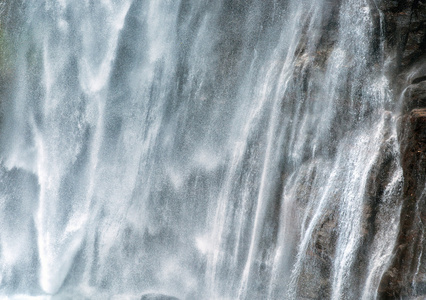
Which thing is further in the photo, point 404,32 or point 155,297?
point 155,297

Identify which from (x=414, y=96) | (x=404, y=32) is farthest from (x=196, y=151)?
(x=404, y=32)

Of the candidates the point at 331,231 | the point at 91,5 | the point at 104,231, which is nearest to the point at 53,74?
the point at 91,5

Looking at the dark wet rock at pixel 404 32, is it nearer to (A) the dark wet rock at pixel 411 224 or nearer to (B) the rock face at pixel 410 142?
(B) the rock face at pixel 410 142

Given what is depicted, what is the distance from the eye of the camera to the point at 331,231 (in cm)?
1038

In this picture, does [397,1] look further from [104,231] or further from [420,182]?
[104,231]

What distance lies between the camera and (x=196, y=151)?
12633mm

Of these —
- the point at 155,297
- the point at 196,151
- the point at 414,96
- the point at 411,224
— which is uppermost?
the point at 414,96

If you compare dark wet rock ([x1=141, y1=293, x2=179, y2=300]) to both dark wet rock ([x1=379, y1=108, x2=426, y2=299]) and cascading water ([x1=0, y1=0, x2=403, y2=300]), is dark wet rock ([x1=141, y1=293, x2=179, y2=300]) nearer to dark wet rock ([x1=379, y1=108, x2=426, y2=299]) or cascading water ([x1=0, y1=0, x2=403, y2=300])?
cascading water ([x1=0, y1=0, x2=403, y2=300])

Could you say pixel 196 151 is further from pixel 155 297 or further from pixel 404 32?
pixel 404 32

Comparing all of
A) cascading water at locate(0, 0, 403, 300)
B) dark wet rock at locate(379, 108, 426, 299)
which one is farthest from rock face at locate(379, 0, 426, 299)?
cascading water at locate(0, 0, 403, 300)

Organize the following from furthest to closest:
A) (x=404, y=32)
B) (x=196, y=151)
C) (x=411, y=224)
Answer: (x=196, y=151) → (x=404, y=32) → (x=411, y=224)

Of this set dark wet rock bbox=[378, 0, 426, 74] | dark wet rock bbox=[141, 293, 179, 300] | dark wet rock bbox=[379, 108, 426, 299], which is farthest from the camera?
dark wet rock bbox=[141, 293, 179, 300]

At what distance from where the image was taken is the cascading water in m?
10.5

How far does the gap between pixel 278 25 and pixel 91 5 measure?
531cm
